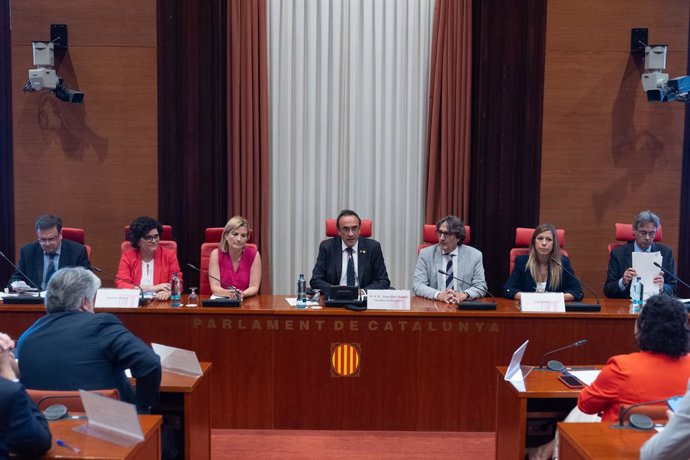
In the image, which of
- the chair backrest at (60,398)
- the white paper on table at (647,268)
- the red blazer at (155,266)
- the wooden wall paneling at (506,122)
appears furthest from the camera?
the wooden wall paneling at (506,122)

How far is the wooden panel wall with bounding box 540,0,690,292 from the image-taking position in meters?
6.19

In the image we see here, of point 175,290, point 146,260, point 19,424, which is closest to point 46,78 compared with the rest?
point 146,260

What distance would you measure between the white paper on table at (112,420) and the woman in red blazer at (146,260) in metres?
2.46

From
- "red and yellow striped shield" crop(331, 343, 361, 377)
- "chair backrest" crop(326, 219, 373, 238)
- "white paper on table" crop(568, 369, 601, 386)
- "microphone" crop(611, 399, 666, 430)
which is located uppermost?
"chair backrest" crop(326, 219, 373, 238)

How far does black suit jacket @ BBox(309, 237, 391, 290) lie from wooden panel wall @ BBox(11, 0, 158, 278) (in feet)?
6.66

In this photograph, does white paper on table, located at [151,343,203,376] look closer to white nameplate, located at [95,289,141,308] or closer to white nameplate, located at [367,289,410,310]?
white nameplate, located at [95,289,141,308]

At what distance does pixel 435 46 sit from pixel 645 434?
459 cm

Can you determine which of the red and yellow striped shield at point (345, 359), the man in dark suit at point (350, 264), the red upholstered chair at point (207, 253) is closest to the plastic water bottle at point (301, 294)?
the red and yellow striped shield at point (345, 359)

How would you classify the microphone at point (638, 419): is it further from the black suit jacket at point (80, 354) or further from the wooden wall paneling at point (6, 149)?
the wooden wall paneling at point (6, 149)

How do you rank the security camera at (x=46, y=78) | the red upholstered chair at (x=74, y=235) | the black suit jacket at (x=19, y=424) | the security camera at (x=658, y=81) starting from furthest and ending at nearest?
the security camera at (x=46, y=78), the security camera at (x=658, y=81), the red upholstered chair at (x=74, y=235), the black suit jacket at (x=19, y=424)

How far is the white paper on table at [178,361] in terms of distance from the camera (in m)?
3.14

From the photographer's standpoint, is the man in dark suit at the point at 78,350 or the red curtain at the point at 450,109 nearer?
the man in dark suit at the point at 78,350

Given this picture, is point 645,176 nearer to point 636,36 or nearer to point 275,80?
point 636,36

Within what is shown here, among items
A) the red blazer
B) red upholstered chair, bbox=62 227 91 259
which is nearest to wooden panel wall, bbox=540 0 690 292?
the red blazer
